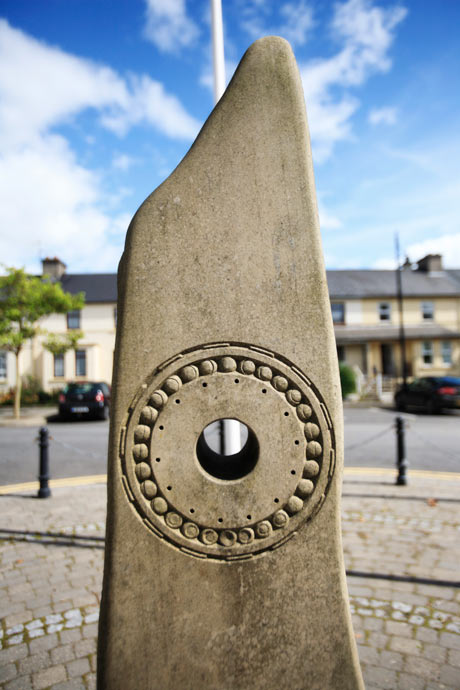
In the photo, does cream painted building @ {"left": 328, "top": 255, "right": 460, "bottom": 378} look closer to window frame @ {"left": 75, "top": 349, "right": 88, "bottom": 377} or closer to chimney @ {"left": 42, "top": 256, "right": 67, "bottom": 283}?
window frame @ {"left": 75, "top": 349, "right": 88, "bottom": 377}

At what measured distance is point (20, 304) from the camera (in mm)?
19406

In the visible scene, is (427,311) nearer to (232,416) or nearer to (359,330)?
(359,330)

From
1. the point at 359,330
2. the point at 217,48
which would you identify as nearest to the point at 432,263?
the point at 359,330

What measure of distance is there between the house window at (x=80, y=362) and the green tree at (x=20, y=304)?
31.6 ft

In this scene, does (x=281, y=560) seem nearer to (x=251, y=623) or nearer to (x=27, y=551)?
(x=251, y=623)

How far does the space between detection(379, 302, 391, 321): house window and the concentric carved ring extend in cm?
3126

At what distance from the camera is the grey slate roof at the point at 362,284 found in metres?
31.5

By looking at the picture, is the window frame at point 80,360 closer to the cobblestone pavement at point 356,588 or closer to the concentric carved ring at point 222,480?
the cobblestone pavement at point 356,588

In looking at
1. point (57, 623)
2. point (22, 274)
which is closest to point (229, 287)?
point (57, 623)

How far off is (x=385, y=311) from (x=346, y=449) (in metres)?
23.8

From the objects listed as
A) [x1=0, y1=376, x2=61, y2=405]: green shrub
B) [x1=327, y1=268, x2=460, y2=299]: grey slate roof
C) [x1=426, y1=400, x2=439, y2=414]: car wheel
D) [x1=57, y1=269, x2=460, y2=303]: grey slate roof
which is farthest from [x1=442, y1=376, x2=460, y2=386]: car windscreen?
[x1=0, y1=376, x2=61, y2=405]: green shrub

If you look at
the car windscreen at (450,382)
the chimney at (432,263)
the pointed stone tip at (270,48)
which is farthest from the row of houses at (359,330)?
the pointed stone tip at (270,48)

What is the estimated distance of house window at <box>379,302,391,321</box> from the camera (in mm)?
31797

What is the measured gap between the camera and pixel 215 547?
223 cm
